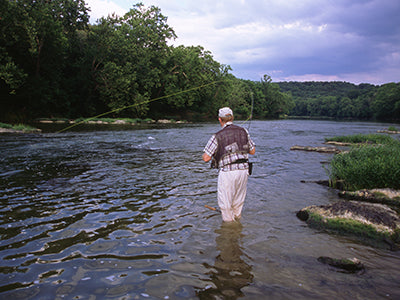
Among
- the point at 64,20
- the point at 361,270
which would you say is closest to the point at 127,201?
the point at 361,270

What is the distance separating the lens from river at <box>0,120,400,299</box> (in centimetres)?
366

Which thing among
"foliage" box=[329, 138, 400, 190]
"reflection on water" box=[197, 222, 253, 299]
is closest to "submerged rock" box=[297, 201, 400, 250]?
"reflection on water" box=[197, 222, 253, 299]

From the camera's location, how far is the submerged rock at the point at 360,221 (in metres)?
5.26

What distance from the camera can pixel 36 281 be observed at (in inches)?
146

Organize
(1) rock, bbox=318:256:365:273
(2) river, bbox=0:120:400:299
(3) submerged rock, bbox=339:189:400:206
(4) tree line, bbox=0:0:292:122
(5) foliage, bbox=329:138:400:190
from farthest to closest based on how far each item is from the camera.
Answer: (4) tree line, bbox=0:0:292:122
(5) foliage, bbox=329:138:400:190
(3) submerged rock, bbox=339:189:400:206
(1) rock, bbox=318:256:365:273
(2) river, bbox=0:120:400:299

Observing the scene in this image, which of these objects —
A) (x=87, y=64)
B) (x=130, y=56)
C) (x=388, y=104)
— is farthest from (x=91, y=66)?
(x=388, y=104)

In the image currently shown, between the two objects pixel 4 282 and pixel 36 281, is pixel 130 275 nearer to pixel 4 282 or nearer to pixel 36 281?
pixel 36 281

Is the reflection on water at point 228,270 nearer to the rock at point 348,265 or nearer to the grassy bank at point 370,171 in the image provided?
the rock at point 348,265

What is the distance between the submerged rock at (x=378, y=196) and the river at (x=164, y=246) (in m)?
0.64

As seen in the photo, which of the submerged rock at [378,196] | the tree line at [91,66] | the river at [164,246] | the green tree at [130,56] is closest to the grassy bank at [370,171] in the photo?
the submerged rock at [378,196]

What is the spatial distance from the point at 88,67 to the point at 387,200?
5025 cm

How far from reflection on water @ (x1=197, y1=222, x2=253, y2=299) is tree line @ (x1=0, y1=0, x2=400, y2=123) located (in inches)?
456

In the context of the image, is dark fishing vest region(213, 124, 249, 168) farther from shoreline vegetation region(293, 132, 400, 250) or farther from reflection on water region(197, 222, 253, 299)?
shoreline vegetation region(293, 132, 400, 250)

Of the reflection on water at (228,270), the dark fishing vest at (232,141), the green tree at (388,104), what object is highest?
the green tree at (388,104)
